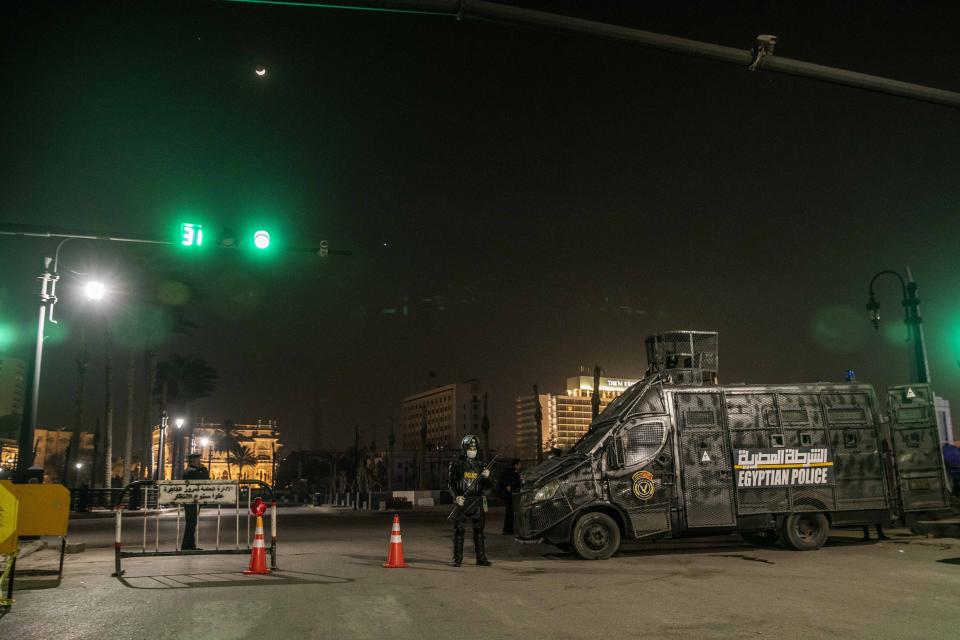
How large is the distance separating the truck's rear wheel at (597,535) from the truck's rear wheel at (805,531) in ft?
10.5

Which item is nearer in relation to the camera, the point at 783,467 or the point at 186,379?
the point at 783,467

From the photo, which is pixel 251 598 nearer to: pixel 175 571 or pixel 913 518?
pixel 175 571

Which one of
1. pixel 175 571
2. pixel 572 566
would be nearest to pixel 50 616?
pixel 175 571

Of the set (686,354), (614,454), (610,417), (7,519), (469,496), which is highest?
(686,354)

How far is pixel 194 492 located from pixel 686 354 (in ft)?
29.6

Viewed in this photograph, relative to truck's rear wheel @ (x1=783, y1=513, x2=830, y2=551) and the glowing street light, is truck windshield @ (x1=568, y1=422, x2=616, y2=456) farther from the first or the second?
the glowing street light

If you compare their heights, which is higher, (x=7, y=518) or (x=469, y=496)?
(x=7, y=518)

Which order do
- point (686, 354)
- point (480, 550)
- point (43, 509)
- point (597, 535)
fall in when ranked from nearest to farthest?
point (43, 509) < point (480, 550) < point (597, 535) < point (686, 354)

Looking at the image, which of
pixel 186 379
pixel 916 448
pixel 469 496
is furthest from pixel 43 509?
pixel 186 379

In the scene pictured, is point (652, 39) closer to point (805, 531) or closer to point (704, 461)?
point (704, 461)

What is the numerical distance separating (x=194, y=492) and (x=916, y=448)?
42.5 ft

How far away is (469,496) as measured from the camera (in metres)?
11.5

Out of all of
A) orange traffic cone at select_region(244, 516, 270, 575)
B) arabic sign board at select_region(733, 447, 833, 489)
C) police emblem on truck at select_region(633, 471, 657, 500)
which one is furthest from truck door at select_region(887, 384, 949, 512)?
orange traffic cone at select_region(244, 516, 270, 575)

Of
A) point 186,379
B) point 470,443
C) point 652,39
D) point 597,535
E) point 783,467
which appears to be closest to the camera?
point 652,39
